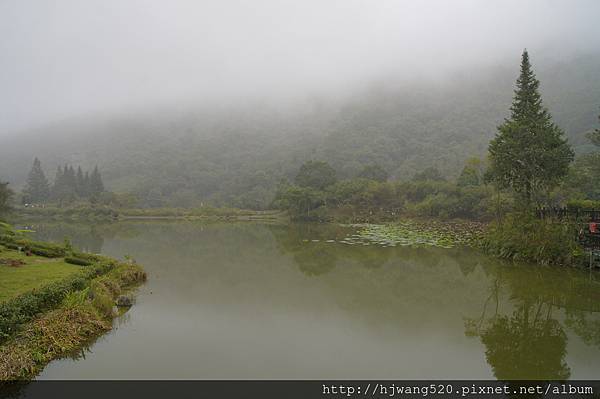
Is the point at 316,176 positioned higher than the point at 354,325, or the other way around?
the point at 354,325

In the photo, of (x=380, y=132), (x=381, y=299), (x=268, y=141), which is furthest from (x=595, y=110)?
(x=268, y=141)

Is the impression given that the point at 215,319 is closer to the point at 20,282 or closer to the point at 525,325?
the point at 20,282

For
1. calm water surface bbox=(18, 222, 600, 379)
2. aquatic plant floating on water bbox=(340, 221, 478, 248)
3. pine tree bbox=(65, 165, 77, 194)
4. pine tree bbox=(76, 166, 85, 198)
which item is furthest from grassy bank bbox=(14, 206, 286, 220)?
calm water surface bbox=(18, 222, 600, 379)

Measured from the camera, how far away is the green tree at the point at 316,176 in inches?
2857

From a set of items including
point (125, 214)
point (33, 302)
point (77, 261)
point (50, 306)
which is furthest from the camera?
point (125, 214)

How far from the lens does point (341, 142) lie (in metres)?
142

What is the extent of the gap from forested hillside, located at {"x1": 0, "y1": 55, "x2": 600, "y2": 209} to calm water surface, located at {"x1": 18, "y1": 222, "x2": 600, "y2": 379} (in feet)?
225

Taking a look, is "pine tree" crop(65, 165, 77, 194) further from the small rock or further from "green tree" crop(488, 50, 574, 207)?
"green tree" crop(488, 50, 574, 207)

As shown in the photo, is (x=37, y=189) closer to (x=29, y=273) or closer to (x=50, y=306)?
(x=29, y=273)

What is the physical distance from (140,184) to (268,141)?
6204cm

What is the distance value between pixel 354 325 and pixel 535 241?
47.6 feet

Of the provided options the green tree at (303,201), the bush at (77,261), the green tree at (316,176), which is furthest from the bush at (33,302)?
the green tree at (316,176)

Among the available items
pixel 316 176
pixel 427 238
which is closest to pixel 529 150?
pixel 427 238

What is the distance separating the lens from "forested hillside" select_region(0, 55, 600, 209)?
111500 mm
